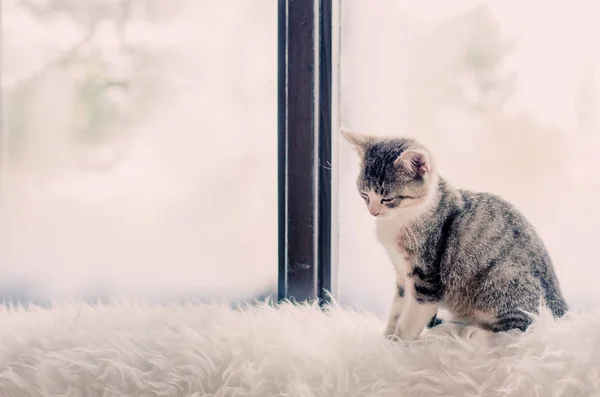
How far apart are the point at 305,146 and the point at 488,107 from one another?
0.40 m

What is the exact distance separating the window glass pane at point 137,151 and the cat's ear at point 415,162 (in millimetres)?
469

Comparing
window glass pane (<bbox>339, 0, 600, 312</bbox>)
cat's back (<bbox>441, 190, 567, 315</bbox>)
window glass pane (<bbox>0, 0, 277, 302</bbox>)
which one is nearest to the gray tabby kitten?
cat's back (<bbox>441, 190, 567, 315</bbox>)

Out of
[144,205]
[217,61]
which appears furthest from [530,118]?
[144,205]

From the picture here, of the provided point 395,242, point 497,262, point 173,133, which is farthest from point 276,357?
point 173,133

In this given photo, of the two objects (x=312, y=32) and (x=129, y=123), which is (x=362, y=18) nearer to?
(x=312, y=32)

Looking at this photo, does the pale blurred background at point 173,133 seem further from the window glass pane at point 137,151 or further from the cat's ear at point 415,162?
the cat's ear at point 415,162

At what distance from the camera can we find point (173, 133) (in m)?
1.30

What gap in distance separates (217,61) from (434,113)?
53cm

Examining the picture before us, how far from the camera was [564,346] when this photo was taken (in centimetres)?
75

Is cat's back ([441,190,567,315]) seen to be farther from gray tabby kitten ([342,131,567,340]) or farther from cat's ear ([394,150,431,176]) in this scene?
cat's ear ([394,150,431,176])

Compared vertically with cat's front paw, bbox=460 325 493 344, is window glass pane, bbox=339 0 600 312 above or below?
above

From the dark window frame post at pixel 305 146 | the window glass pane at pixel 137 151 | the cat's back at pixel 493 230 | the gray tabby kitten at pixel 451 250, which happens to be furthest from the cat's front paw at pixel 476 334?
the window glass pane at pixel 137 151

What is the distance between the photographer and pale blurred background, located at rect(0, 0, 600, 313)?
3.98ft

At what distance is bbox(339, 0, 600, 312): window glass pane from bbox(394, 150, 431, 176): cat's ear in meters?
0.31
